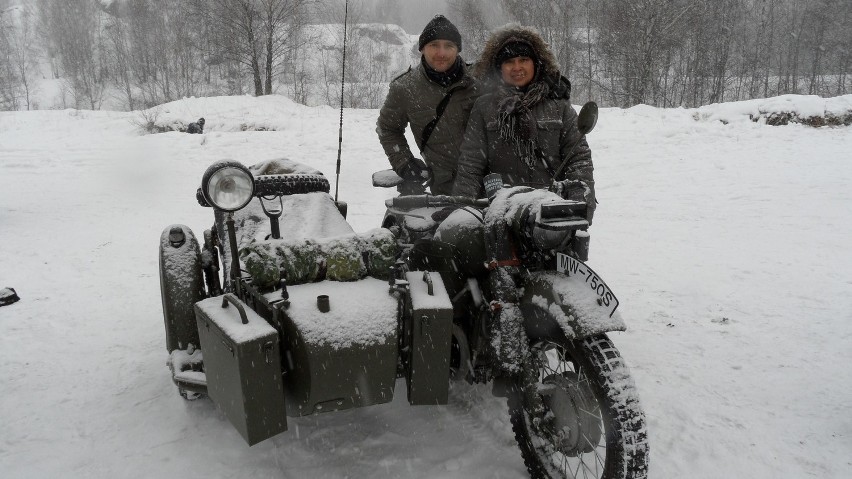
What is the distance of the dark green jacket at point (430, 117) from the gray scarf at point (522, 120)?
783mm

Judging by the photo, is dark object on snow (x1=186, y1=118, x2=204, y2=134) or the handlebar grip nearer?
the handlebar grip

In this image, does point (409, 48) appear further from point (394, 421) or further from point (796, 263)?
point (394, 421)

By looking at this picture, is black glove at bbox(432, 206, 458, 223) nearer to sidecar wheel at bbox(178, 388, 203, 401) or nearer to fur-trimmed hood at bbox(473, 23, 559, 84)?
fur-trimmed hood at bbox(473, 23, 559, 84)

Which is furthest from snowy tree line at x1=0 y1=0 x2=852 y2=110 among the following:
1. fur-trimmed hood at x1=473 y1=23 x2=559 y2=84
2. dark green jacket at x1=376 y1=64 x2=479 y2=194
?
fur-trimmed hood at x1=473 y1=23 x2=559 y2=84

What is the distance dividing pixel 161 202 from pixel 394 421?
7.77 metres

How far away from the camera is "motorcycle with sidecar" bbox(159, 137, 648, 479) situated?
2.12m

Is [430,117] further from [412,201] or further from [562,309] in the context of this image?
[562,309]

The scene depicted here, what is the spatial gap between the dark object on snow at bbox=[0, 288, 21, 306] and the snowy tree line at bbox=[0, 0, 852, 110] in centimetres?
2250

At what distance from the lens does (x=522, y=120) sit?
3.16 m

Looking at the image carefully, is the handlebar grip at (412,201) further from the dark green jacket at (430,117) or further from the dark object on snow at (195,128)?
the dark object on snow at (195,128)

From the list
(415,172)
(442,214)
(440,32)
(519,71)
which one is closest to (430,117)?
(415,172)

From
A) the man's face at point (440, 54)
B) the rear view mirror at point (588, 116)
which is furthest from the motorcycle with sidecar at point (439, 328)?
the man's face at point (440, 54)

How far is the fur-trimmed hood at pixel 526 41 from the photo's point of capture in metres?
3.30

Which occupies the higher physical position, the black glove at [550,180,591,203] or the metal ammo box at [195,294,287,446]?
the black glove at [550,180,591,203]
